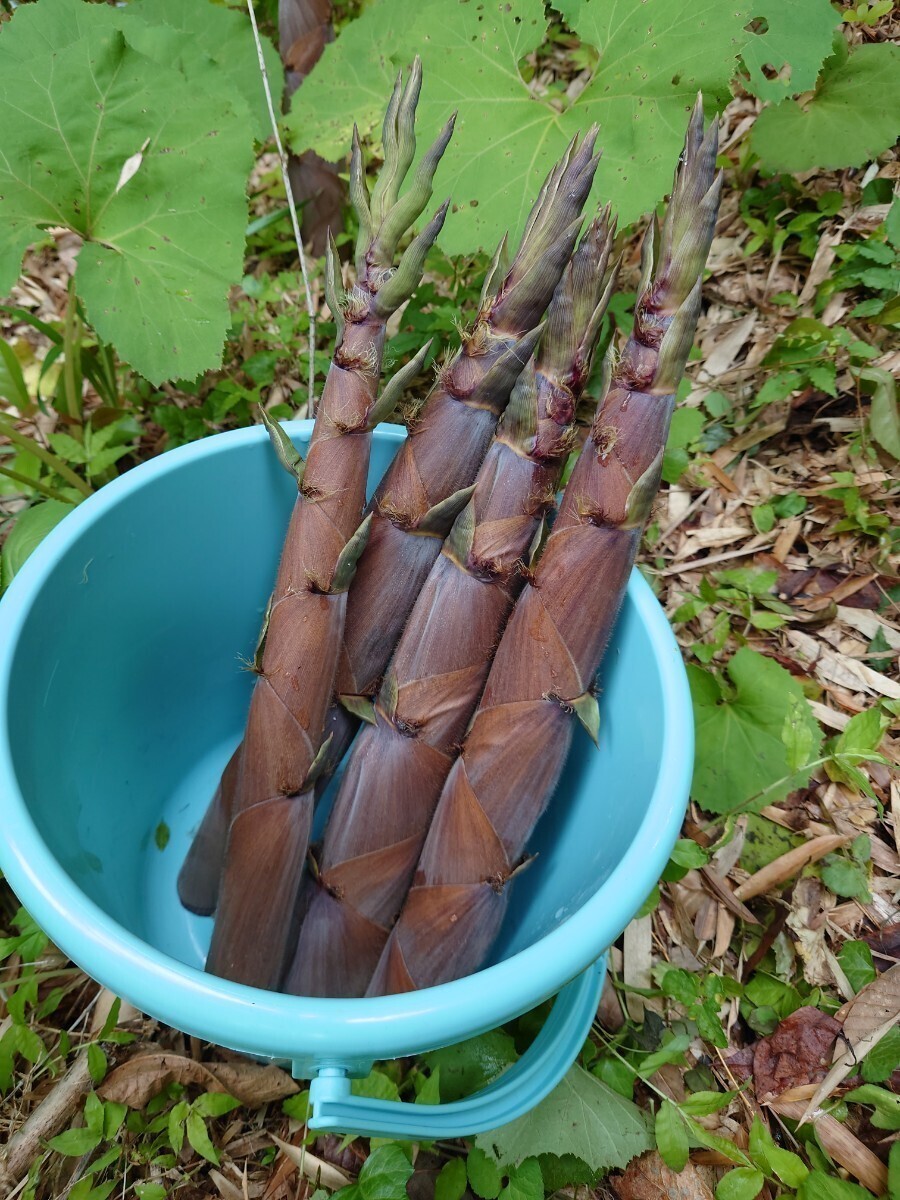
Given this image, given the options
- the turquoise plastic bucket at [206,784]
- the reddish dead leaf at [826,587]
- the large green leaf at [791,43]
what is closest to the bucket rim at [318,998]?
the turquoise plastic bucket at [206,784]

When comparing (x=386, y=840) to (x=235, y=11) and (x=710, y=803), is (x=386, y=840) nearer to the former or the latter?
(x=710, y=803)

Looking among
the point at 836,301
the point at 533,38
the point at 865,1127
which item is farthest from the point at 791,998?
the point at 533,38

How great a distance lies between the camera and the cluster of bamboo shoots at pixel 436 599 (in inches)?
28.3

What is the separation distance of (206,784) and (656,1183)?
2.54ft

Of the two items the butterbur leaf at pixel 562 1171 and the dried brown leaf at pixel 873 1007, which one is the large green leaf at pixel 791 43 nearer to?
the dried brown leaf at pixel 873 1007

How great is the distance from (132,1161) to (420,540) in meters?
0.78

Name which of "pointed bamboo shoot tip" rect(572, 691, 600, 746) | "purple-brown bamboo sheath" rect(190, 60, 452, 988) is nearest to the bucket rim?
"pointed bamboo shoot tip" rect(572, 691, 600, 746)

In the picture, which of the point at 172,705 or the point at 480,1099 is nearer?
the point at 480,1099

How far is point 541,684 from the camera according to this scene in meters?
0.74

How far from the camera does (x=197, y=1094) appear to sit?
0.92 metres

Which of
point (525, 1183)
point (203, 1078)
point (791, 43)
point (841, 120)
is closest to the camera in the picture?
point (525, 1183)

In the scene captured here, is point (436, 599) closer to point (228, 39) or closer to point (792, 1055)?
point (792, 1055)

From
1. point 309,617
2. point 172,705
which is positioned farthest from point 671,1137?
point 172,705

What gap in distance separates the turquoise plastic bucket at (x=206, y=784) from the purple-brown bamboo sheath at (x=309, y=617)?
13 centimetres
